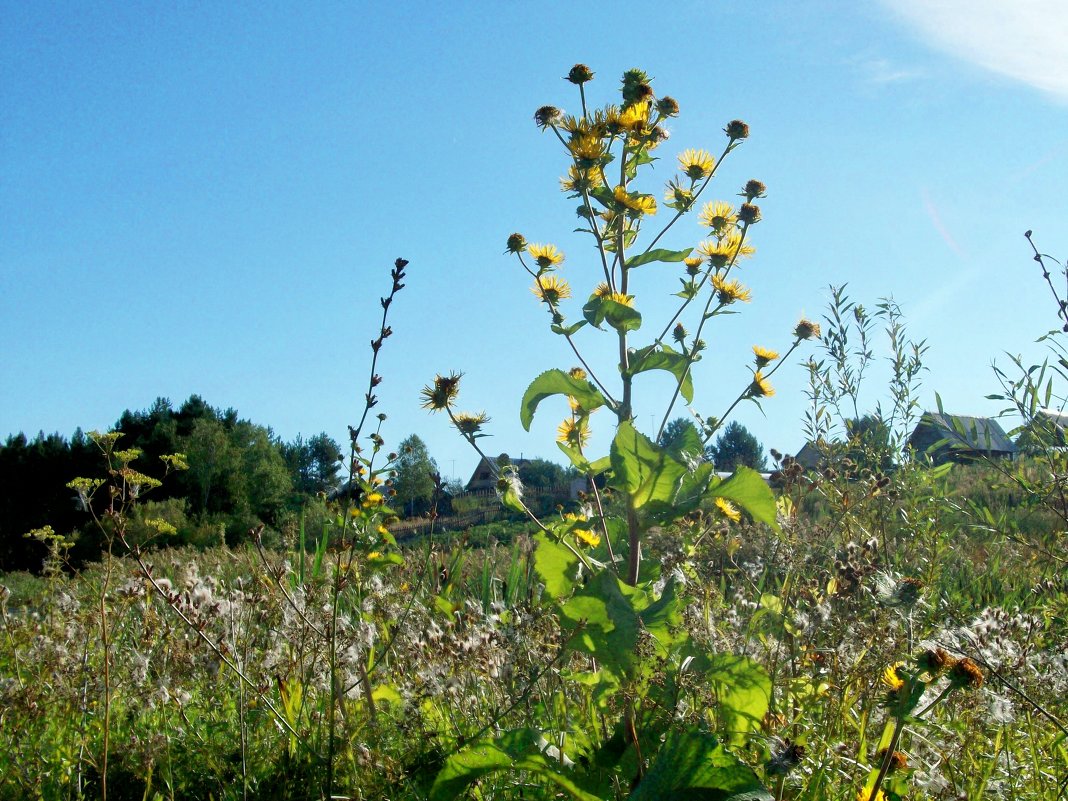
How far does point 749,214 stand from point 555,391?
1.07 m

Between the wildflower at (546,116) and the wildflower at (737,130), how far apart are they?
61 centimetres

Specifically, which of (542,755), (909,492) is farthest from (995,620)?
(542,755)

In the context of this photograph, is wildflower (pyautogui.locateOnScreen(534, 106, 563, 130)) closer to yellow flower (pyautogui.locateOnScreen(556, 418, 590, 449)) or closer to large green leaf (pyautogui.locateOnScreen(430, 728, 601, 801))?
Result: yellow flower (pyautogui.locateOnScreen(556, 418, 590, 449))

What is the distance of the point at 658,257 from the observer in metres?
2.37

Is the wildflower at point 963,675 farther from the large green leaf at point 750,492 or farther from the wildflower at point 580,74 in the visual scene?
the wildflower at point 580,74

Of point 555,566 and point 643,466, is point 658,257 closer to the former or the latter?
point 643,466

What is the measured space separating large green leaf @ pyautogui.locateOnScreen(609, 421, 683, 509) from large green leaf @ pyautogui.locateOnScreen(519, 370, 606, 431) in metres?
0.25

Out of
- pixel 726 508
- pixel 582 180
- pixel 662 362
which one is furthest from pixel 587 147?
pixel 726 508

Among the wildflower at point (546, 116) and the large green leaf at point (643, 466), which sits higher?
the wildflower at point (546, 116)

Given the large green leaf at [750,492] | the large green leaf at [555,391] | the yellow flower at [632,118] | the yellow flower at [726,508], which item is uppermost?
the yellow flower at [632,118]

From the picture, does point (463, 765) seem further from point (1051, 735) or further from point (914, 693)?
point (1051, 735)

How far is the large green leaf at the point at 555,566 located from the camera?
2.23 m

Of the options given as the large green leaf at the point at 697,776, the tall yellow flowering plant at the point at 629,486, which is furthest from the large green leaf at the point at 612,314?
the large green leaf at the point at 697,776

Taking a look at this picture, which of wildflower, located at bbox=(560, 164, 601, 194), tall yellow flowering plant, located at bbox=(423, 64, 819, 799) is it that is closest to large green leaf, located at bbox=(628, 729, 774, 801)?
tall yellow flowering plant, located at bbox=(423, 64, 819, 799)
